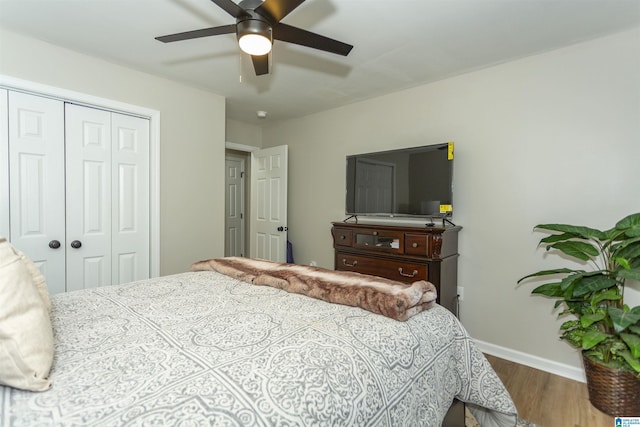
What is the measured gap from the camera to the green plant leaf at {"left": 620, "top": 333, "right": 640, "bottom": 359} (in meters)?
1.64

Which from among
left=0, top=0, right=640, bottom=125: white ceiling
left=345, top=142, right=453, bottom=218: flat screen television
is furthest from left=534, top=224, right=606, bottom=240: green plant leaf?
left=0, top=0, right=640, bottom=125: white ceiling

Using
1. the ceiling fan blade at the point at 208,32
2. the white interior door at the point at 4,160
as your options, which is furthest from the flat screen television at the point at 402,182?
the white interior door at the point at 4,160

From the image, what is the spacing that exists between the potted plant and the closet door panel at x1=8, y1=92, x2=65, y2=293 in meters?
3.78

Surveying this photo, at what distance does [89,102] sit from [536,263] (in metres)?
3.99

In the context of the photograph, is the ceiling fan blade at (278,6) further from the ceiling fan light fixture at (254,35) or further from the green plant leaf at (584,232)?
the green plant leaf at (584,232)

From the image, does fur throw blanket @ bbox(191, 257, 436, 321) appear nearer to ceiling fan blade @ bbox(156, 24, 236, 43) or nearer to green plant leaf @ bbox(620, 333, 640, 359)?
green plant leaf @ bbox(620, 333, 640, 359)

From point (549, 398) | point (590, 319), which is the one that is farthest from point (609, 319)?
point (549, 398)

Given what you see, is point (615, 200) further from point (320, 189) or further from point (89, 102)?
point (89, 102)

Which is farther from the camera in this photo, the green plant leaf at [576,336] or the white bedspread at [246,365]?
the green plant leaf at [576,336]

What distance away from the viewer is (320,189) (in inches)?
160

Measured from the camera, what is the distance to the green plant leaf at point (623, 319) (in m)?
1.67

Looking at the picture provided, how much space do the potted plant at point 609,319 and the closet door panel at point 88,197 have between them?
3.62 metres

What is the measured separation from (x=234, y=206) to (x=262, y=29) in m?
3.96

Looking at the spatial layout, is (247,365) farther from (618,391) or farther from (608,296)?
(618,391)
